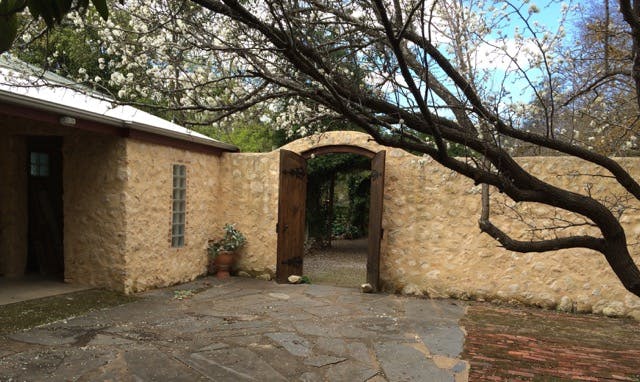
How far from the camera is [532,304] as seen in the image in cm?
634

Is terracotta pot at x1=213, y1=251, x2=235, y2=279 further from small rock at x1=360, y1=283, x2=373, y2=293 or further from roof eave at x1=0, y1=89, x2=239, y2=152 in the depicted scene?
small rock at x1=360, y1=283, x2=373, y2=293

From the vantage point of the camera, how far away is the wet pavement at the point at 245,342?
358 centimetres

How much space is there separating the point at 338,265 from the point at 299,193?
9.72 ft

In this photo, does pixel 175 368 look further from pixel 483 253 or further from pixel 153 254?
pixel 483 253

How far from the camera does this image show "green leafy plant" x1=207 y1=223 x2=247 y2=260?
7.79 metres

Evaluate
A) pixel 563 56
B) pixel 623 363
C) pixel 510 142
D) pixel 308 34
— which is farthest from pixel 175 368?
pixel 510 142

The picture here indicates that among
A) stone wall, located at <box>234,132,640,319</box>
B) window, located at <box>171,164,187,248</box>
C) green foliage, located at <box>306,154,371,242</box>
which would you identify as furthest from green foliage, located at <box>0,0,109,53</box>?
green foliage, located at <box>306,154,371,242</box>

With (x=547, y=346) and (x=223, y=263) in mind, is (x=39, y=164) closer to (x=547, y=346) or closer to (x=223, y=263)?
(x=223, y=263)

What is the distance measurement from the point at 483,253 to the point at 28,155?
673 centimetres

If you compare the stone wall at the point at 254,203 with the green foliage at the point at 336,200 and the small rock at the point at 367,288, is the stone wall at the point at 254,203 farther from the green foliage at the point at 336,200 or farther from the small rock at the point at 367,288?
the green foliage at the point at 336,200

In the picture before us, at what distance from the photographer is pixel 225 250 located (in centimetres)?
778

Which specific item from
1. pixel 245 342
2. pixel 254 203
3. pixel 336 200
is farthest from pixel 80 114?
pixel 336 200

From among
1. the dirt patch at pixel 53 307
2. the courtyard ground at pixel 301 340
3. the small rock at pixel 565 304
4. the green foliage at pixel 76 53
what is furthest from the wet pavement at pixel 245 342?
the green foliage at pixel 76 53

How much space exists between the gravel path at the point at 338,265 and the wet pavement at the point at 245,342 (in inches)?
70.8
